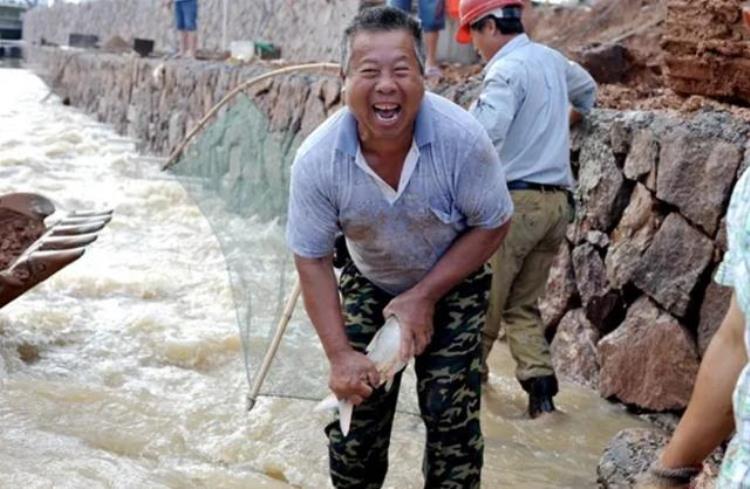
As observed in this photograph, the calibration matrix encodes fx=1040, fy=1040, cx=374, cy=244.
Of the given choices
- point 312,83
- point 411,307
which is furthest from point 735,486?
point 312,83

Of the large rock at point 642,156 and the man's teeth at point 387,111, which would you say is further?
the large rock at point 642,156

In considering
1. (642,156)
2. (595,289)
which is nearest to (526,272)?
(595,289)

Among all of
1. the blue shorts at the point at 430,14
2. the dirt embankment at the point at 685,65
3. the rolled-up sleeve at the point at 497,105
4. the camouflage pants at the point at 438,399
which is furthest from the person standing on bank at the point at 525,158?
the blue shorts at the point at 430,14

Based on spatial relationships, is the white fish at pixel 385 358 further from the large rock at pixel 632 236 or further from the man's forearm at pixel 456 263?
the large rock at pixel 632 236

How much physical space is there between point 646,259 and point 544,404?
774 mm

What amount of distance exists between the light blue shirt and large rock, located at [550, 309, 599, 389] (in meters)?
0.95

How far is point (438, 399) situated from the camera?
280cm

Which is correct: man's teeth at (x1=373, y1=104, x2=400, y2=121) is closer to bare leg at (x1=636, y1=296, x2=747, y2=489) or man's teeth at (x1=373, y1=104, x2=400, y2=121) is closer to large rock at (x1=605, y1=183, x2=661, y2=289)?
bare leg at (x1=636, y1=296, x2=747, y2=489)

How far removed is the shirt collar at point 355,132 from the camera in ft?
8.58

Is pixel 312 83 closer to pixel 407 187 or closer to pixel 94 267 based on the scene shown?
pixel 94 267

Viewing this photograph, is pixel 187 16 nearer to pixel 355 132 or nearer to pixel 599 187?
pixel 599 187

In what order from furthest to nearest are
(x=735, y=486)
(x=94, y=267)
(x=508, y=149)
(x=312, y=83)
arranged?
(x=312, y=83), (x=94, y=267), (x=508, y=149), (x=735, y=486)

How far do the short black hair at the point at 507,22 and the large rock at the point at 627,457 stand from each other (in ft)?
5.43

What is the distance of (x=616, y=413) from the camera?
4516 millimetres
